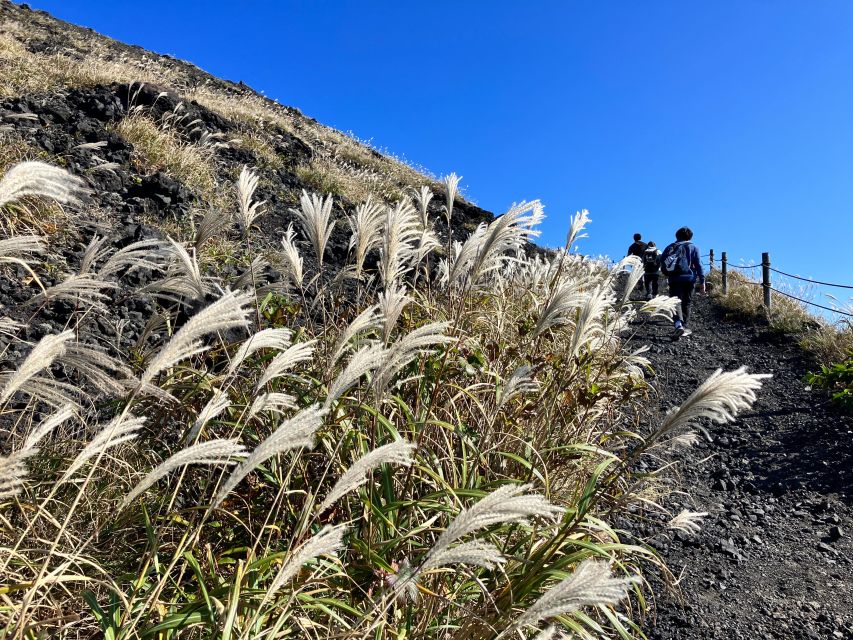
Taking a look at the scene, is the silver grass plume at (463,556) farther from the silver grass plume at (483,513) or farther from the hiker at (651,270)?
the hiker at (651,270)

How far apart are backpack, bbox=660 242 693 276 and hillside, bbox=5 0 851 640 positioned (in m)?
3.37

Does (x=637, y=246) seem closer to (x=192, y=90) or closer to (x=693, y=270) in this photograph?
(x=693, y=270)

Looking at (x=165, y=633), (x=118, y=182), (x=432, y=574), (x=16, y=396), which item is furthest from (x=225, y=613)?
(x=118, y=182)

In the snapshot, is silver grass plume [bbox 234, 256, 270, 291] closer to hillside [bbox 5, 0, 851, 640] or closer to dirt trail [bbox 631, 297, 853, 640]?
hillside [bbox 5, 0, 851, 640]

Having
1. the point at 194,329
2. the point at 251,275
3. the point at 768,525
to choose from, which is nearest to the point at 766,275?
the point at 768,525

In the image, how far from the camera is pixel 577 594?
114 centimetres

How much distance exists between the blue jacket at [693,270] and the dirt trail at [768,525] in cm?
245

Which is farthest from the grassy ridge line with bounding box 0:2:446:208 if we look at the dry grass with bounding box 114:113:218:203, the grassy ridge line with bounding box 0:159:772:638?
the grassy ridge line with bounding box 0:159:772:638

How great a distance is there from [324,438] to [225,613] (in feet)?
2.81

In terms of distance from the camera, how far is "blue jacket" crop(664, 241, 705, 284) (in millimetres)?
10641

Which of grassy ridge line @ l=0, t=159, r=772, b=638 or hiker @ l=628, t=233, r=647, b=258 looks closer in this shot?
grassy ridge line @ l=0, t=159, r=772, b=638

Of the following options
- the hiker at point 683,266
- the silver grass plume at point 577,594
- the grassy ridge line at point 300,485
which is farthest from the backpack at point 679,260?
the silver grass plume at point 577,594

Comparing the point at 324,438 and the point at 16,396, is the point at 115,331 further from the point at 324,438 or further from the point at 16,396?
the point at 324,438

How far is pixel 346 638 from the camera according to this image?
5.43 ft
